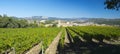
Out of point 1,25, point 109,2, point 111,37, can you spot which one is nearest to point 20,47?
point 109,2

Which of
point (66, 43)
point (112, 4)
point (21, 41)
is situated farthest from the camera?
point (66, 43)

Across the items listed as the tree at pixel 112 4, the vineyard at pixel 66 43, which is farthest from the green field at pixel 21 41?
the tree at pixel 112 4

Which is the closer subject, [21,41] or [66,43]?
[21,41]

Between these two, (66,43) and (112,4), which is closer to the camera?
(112,4)

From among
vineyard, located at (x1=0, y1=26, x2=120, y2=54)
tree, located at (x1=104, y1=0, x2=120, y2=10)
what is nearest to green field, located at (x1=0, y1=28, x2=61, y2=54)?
vineyard, located at (x1=0, y1=26, x2=120, y2=54)

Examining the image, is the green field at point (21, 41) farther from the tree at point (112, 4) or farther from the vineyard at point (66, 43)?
the tree at point (112, 4)

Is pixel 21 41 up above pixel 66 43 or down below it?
above

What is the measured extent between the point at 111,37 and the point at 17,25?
89644 millimetres

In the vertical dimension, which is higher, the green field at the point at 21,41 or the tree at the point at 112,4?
the tree at the point at 112,4

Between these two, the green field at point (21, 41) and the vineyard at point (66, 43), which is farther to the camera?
the vineyard at point (66, 43)

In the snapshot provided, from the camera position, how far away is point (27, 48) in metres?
25.0

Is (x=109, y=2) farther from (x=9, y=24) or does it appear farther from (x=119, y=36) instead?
(x=9, y=24)

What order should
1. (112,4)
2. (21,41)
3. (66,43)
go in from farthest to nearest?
(66,43) → (21,41) → (112,4)

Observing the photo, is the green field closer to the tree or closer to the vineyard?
the vineyard
